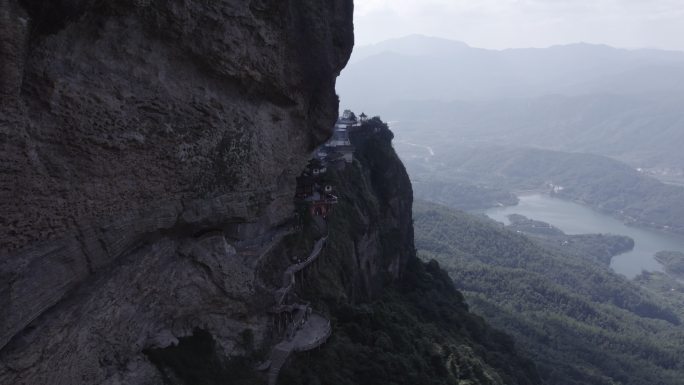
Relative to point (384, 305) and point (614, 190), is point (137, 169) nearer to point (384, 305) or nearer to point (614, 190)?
point (384, 305)

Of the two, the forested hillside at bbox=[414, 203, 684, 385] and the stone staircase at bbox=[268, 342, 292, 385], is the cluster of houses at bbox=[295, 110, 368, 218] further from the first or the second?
the forested hillside at bbox=[414, 203, 684, 385]

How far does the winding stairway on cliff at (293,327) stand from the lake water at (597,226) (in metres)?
105

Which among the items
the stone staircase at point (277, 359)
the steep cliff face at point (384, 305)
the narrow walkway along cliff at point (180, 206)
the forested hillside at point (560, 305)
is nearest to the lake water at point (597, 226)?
the forested hillside at point (560, 305)

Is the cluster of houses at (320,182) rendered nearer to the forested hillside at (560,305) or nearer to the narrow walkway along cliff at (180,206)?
the narrow walkway along cliff at (180,206)

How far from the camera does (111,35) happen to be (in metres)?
15.4

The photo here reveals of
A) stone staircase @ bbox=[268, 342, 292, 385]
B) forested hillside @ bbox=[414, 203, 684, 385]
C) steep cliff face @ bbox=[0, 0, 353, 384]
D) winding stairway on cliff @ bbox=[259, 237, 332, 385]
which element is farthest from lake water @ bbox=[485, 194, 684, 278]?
steep cliff face @ bbox=[0, 0, 353, 384]

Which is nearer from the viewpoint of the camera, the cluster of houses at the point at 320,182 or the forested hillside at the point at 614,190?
the cluster of houses at the point at 320,182

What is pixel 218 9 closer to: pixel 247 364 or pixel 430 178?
pixel 247 364

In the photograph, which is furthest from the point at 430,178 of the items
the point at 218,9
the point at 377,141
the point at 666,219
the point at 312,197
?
the point at 218,9

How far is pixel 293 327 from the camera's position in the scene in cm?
2211

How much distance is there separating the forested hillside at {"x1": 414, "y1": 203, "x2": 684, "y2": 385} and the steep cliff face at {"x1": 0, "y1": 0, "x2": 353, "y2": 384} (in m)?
32.9

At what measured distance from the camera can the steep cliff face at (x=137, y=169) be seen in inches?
516

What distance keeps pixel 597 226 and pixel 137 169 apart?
148 meters


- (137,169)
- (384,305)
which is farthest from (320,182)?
(137,169)
